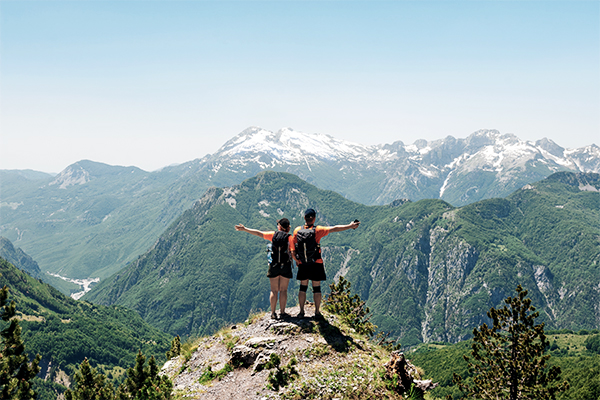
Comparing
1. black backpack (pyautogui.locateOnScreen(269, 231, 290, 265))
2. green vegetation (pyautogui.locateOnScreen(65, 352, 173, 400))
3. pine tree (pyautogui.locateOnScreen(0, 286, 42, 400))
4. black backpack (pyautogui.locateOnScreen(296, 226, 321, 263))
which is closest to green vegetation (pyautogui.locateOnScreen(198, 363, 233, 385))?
black backpack (pyautogui.locateOnScreen(269, 231, 290, 265))

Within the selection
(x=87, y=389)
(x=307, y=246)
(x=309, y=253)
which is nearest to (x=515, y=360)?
(x=309, y=253)

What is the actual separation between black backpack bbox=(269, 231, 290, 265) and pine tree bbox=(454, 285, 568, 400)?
1501 centimetres

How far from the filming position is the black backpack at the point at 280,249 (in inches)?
787

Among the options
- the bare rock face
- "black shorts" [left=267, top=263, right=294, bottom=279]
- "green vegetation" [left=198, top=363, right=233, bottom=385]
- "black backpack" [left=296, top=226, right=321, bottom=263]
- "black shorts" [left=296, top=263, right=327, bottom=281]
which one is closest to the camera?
the bare rock face

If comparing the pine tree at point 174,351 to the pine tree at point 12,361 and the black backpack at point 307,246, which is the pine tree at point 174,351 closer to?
the pine tree at point 12,361

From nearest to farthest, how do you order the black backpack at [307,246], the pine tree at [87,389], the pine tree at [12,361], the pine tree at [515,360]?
the black backpack at [307,246] → the pine tree at [515,360] → the pine tree at [12,361] → the pine tree at [87,389]

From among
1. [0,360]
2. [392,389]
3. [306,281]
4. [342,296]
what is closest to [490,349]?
[392,389]

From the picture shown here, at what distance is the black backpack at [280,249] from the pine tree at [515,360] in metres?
15.0

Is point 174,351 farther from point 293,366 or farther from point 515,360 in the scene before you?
point 515,360

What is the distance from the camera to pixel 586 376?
130m

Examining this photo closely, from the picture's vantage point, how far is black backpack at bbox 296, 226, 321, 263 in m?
19.2

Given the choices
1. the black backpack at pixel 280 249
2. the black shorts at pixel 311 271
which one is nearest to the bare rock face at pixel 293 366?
the black shorts at pixel 311 271

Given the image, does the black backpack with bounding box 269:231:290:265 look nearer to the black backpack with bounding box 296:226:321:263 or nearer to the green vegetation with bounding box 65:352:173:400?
the black backpack with bounding box 296:226:321:263

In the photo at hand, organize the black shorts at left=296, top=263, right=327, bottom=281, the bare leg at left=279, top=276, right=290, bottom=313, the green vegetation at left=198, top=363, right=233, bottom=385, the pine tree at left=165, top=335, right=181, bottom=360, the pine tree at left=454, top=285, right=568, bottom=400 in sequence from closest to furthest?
the black shorts at left=296, top=263, right=327, bottom=281
the green vegetation at left=198, top=363, right=233, bottom=385
the bare leg at left=279, top=276, right=290, bottom=313
the pine tree at left=454, top=285, right=568, bottom=400
the pine tree at left=165, top=335, right=181, bottom=360
